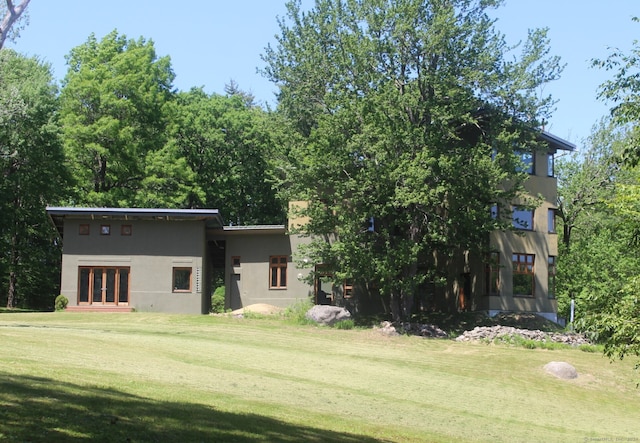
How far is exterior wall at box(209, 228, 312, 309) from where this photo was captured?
41000 millimetres

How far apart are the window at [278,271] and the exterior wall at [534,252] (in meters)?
9.62

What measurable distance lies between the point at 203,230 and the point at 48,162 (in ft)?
43.0

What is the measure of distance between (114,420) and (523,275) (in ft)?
105

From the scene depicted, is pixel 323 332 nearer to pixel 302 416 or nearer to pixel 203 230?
pixel 203 230

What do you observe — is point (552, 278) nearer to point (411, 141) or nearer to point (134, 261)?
point (411, 141)

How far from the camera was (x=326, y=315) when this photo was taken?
3538cm

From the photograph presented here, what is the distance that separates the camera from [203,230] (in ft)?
129

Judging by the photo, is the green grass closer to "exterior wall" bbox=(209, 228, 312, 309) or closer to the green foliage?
the green foliage

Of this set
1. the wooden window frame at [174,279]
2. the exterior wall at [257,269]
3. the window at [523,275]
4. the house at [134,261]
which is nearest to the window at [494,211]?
the window at [523,275]

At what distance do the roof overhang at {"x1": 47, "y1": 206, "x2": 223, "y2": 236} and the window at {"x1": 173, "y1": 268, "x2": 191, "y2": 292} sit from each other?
252cm

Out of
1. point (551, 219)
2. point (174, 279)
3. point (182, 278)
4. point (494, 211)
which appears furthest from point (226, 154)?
point (551, 219)

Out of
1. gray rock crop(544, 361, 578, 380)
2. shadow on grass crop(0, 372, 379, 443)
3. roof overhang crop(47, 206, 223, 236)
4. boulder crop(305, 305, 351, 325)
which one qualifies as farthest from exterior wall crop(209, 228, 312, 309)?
shadow on grass crop(0, 372, 379, 443)

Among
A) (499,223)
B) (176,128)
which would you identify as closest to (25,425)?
(499,223)

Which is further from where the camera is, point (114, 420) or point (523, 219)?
point (523, 219)
